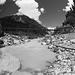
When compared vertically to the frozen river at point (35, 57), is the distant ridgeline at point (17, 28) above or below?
above

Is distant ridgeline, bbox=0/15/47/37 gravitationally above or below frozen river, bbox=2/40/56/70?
above

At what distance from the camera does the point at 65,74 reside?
16.4ft

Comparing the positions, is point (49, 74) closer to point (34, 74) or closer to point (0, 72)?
point (34, 74)

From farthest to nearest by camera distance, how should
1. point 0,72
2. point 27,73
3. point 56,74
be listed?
point 27,73 → point 0,72 → point 56,74

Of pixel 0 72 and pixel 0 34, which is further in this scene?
pixel 0 34

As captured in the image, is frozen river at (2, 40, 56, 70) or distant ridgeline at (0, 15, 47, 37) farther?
distant ridgeline at (0, 15, 47, 37)

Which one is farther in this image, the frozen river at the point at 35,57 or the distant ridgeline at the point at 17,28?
the distant ridgeline at the point at 17,28

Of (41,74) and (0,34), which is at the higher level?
(0,34)

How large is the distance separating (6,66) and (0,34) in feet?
135

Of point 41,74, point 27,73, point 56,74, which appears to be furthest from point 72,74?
point 27,73

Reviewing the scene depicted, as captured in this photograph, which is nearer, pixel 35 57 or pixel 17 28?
pixel 35 57

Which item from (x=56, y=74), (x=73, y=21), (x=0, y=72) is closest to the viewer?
(x=56, y=74)

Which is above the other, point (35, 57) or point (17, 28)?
point (17, 28)

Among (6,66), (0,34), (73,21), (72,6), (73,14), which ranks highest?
(72,6)
